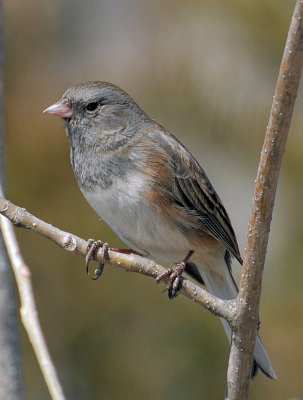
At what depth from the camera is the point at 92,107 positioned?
8.55 feet

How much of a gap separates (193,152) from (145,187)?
1234mm

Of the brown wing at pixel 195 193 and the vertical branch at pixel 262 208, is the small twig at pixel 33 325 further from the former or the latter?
the brown wing at pixel 195 193

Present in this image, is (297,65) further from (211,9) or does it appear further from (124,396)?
(211,9)

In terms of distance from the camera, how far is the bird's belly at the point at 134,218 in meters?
2.37

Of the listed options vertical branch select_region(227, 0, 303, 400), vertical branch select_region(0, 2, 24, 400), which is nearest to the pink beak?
vertical branch select_region(0, 2, 24, 400)

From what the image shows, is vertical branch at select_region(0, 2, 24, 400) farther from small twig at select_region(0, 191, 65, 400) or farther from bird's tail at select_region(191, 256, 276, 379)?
bird's tail at select_region(191, 256, 276, 379)

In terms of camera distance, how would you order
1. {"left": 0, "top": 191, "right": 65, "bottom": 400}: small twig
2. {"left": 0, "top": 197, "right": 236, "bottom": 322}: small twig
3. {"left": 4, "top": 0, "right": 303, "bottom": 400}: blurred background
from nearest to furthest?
{"left": 0, "top": 191, "right": 65, "bottom": 400}: small twig < {"left": 0, "top": 197, "right": 236, "bottom": 322}: small twig < {"left": 4, "top": 0, "right": 303, "bottom": 400}: blurred background

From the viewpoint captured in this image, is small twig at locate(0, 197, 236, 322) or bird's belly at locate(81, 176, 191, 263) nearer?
small twig at locate(0, 197, 236, 322)

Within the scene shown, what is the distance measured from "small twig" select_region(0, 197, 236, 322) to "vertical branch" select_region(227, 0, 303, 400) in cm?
5

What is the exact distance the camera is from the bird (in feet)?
7.88

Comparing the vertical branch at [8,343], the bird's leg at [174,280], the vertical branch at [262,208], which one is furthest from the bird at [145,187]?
the vertical branch at [262,208]

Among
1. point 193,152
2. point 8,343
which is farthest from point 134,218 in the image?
point 193,152

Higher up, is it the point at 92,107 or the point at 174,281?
the point at 92,107

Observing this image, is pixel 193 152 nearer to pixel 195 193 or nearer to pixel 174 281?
pixel 195 193
